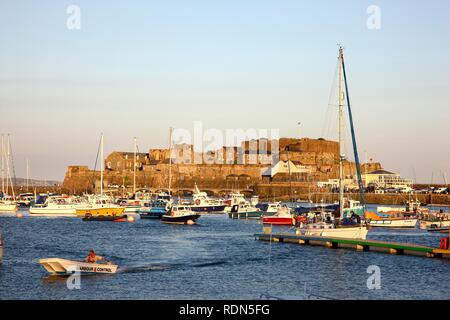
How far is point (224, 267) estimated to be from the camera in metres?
40.0

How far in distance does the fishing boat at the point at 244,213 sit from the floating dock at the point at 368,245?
3281 cm

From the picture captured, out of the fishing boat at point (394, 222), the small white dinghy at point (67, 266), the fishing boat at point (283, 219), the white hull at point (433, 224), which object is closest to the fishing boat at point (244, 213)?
the fishing boat at point (283, 219)

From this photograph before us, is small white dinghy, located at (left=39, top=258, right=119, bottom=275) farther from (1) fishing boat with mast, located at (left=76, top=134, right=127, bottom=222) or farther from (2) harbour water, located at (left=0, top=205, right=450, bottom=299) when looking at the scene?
(1) fishing boat with mast, located at (left=76, top=134, right=127, bottom=222)

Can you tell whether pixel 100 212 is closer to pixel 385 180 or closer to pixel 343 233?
pixel 343 233

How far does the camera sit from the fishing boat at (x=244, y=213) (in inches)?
3433

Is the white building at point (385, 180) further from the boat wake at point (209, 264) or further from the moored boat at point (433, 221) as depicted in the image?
the boat wake at point (209, 264)

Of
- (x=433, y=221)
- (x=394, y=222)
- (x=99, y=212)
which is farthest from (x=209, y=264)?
(x=99, y=212)

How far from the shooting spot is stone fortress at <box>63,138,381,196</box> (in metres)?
164

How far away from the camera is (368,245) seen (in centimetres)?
4641

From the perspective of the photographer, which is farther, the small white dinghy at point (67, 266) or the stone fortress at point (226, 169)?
the stone fortress at point (226, 169)

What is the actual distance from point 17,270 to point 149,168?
147m
